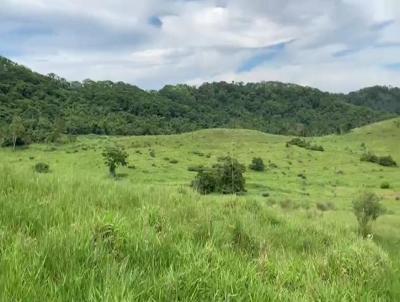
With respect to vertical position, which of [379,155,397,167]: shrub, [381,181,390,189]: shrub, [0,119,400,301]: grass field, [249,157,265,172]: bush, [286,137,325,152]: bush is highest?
[0,119,400,301]: grass field

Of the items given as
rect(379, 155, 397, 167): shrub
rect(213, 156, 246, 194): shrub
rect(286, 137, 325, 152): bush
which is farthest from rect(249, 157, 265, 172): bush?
rect(379, 155, 397, 167): shrub

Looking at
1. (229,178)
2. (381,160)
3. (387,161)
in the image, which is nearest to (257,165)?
(381,160)

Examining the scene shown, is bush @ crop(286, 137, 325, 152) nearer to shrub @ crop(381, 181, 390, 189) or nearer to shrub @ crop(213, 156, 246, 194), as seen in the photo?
shrub @ crop(381, 181, 390, 189)

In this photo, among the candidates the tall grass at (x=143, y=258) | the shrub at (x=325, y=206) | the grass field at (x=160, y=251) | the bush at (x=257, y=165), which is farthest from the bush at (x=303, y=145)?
the tall grass at (x=143, y=258)

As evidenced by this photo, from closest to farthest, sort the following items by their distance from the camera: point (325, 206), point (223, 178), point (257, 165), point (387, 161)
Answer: point (325, 206)
point (223, 178)
point (257, 165)
point (387, 161)

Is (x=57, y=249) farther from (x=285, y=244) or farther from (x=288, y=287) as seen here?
(x=285, y=244)

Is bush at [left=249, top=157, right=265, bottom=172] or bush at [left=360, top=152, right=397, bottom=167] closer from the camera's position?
bush at [left=249, top=157, right=265, bottom=172]

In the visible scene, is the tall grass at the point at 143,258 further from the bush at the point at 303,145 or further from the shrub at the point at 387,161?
the bush at the point at 303,145

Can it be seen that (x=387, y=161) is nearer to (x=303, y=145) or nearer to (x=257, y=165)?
(x=303, y=145)

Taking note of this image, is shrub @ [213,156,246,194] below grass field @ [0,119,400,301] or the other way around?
below

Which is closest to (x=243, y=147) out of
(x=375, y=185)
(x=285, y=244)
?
(x=375, y=185)

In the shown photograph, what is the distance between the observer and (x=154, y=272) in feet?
13.3

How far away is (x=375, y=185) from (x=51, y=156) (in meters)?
52.6

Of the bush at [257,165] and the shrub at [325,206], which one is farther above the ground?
the bush at [257,165]
